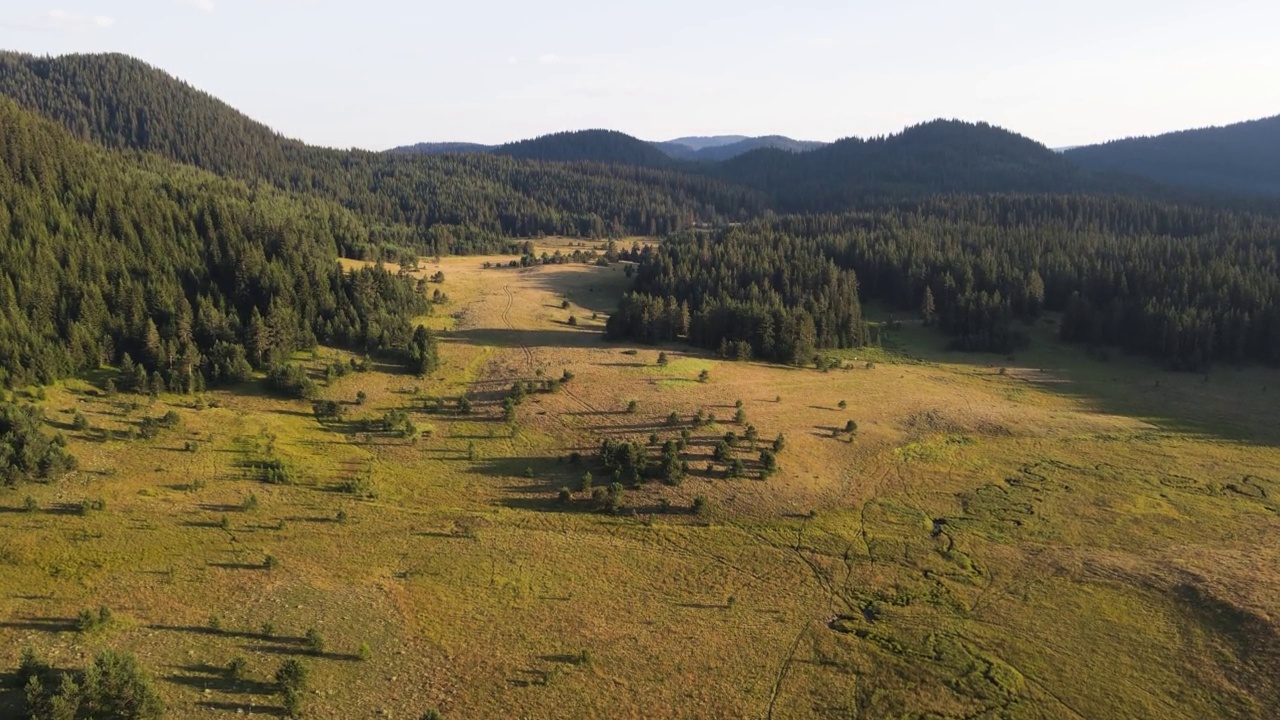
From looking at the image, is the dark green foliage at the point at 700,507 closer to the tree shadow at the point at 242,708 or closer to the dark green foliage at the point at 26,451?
the tree shadow at the point at 242,708

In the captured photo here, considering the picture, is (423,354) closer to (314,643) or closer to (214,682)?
(314,643)

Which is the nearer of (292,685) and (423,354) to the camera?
(292,685)

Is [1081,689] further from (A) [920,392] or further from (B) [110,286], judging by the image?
(B) [110,286]

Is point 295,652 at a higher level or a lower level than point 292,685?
lower

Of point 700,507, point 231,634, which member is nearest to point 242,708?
point 231,634

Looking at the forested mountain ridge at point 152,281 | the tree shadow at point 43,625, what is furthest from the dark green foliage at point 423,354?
the tree shadow at point 43,625

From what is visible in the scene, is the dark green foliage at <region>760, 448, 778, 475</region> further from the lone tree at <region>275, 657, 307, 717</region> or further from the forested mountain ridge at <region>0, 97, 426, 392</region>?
the forested mountain ridge at <region>0, 97, 426, 392</region>

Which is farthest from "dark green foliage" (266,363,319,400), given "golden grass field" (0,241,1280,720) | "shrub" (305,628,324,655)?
"shrub" (305,628,324,655)
